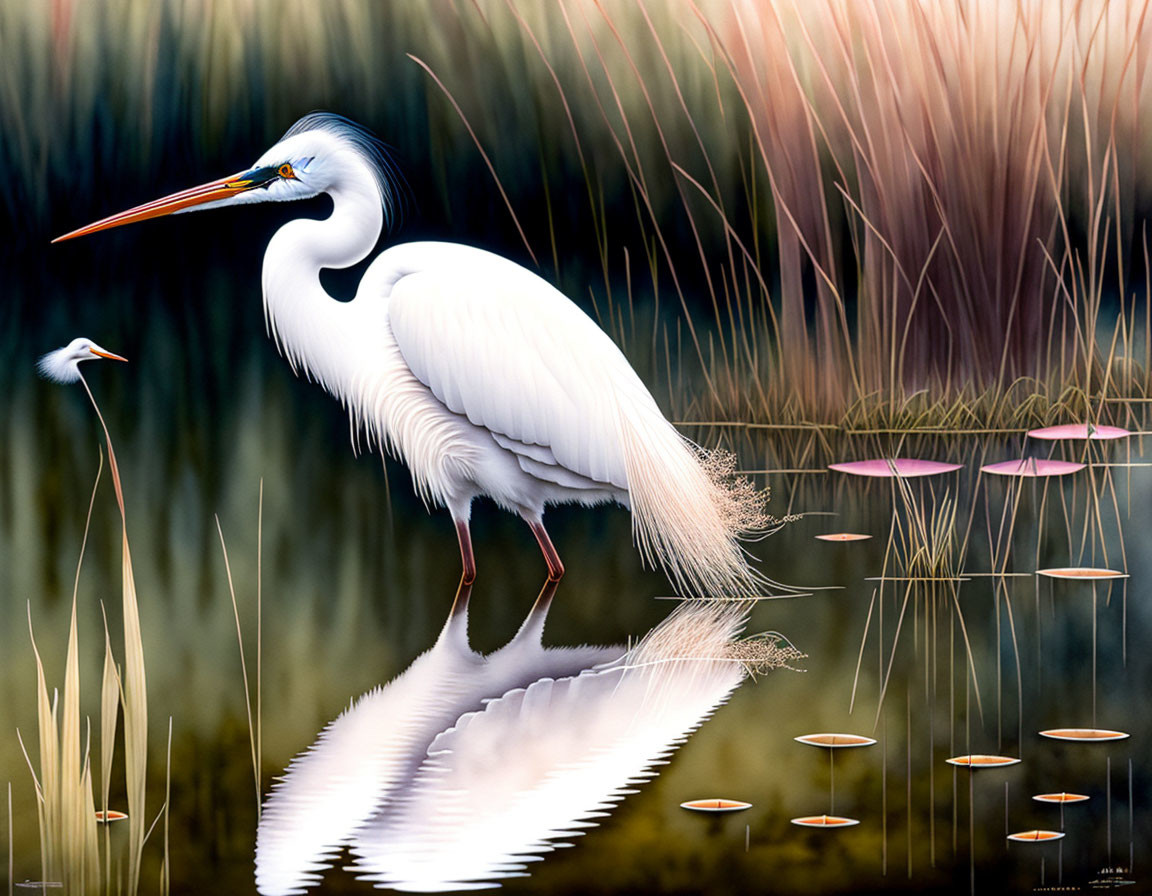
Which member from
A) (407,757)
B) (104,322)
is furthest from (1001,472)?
(104,322)

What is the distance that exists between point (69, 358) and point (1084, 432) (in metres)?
2.30

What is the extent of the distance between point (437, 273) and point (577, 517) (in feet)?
1.95

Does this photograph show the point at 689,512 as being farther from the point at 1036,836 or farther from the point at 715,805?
the point at 1036,836

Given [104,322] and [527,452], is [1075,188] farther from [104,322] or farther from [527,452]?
[104,322]

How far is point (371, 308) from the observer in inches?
111

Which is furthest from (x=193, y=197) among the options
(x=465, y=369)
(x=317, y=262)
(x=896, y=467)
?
(x=896, y=467)

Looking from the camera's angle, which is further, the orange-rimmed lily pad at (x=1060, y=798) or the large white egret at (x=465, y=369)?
the large white egret at (x=465, y=369)

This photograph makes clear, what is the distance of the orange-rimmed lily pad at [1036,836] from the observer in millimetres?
1935

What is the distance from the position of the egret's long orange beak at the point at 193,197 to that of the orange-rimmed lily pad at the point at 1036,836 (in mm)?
1963

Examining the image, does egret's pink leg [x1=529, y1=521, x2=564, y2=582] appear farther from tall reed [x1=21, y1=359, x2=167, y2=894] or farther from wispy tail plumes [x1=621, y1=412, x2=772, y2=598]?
tall reed [x1=21, y1=359, x2=167, y2=894]

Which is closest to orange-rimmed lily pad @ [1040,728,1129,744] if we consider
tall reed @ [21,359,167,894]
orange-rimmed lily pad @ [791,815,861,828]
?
orange-rimmed lily pad @ [791,815,861,828]

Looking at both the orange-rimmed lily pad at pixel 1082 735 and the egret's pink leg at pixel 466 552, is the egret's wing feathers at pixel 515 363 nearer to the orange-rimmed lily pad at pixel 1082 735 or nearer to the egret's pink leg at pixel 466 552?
the egret's pink leg at pixel 466 552

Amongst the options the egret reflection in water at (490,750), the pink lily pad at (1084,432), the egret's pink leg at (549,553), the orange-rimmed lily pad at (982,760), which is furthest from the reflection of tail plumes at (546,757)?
the pink lily pad at (1084,432)

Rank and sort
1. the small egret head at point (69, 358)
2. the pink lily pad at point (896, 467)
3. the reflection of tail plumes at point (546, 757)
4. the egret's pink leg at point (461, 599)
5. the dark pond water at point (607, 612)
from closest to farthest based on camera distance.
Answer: the reflection of tail plumes at point (546, 757)
the dark pond water at point (607, 612)
the egret's pink leg at point (461, 599)
the small egret head at point (69, 358)
the pink lily pad at point (896, 467)
